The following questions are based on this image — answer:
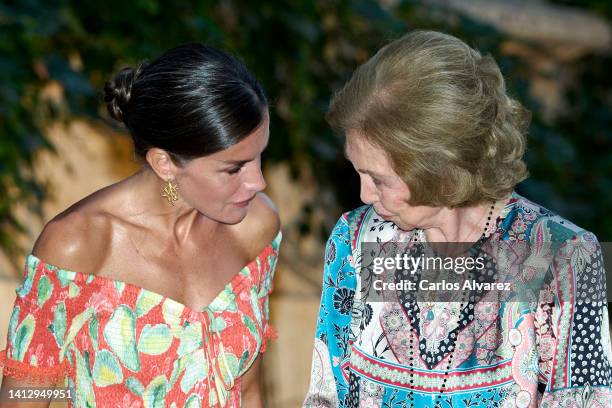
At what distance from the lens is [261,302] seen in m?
2.51

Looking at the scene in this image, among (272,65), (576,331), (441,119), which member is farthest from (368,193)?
(272,65)

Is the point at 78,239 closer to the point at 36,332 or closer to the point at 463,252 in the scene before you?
the point at 36,332

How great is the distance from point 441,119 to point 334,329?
57cm

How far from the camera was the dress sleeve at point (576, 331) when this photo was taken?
1.94m

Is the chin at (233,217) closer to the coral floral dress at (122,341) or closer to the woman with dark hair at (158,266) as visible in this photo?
the woman with dark hair at (158,266)

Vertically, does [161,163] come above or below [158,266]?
above

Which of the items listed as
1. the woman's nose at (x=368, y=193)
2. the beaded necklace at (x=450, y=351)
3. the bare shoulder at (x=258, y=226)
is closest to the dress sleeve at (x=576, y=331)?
the beaded necklace at (x=450, y=351)

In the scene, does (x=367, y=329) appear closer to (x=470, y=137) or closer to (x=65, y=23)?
(x=470, y=137)

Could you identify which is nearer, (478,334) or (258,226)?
(478,334)

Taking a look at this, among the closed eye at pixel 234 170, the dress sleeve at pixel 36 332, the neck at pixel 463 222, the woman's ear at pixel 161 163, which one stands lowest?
the dress sleeve at pixel 36 332

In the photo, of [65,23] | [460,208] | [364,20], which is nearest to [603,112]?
[364,20]

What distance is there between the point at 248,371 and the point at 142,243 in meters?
0.46

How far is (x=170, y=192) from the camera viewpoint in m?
2.32

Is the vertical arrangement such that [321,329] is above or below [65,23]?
below
